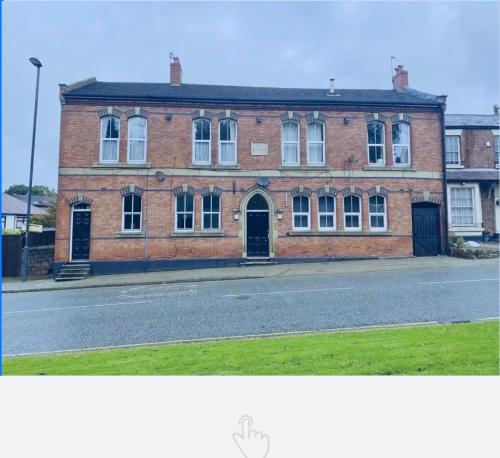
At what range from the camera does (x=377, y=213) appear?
632 inches

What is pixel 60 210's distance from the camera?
15.0 meters

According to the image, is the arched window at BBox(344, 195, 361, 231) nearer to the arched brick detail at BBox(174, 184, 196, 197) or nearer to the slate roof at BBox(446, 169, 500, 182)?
the slate roof at BBox(446, 169, 500, 182)

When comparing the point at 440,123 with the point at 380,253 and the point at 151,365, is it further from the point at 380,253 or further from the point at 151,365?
the point at 151,365

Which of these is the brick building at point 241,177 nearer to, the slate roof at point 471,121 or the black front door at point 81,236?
the black front door at point 81,236

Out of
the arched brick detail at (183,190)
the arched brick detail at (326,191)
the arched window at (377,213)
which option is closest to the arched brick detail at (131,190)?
the arched brick detail at (183,190)

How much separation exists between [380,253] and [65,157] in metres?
15.0

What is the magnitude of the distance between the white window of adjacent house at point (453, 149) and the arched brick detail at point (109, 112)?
57.4 ft

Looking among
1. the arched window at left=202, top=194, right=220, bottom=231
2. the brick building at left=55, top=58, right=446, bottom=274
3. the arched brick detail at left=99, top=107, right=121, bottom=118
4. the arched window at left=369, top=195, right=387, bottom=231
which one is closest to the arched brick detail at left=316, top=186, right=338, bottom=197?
the brick building at left=55, top=58, right=446, bottom=274

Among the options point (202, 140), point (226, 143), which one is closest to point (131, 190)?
point (202, 140)

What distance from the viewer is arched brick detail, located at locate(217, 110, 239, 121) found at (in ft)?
51.5

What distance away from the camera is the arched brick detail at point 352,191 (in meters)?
15.9

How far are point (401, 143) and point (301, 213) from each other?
239 inches

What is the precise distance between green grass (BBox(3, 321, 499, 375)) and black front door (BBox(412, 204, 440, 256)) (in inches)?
505

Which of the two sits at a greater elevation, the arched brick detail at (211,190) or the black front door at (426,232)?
the arched brick detail at (211,190)
